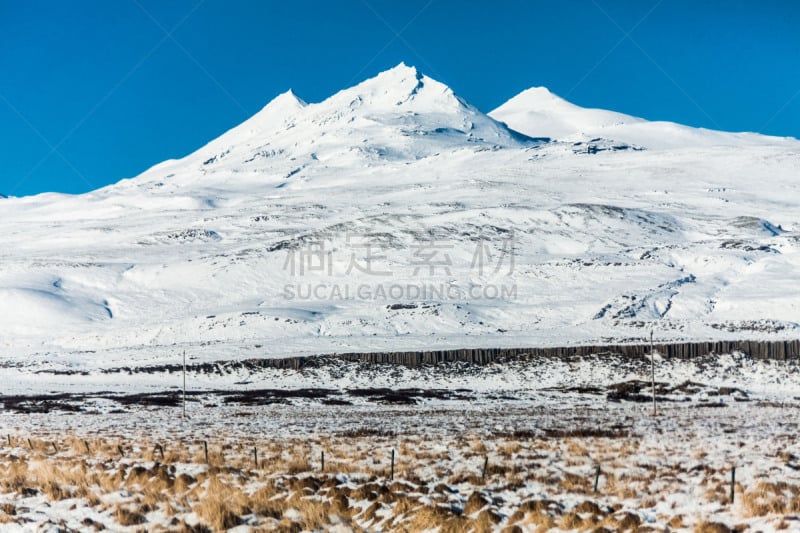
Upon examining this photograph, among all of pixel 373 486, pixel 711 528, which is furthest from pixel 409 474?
pixel 711 528

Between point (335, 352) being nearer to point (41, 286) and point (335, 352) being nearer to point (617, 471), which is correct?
point (617, 471)

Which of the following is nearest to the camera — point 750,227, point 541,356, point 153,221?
point 541,356

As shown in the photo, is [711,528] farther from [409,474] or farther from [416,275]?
[416,275]

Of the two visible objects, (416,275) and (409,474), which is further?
(416,275)

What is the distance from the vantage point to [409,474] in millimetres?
16453

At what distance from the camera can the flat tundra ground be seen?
12500 millimetres

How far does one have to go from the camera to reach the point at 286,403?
46.8 m

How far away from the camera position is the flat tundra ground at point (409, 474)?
12.5 metres

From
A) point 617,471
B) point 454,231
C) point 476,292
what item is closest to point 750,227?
point 454,231

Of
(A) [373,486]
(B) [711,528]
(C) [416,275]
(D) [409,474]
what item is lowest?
(D) [409,474]

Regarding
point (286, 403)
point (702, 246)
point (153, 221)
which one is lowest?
point (286, 403)

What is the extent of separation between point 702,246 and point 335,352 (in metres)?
66.7

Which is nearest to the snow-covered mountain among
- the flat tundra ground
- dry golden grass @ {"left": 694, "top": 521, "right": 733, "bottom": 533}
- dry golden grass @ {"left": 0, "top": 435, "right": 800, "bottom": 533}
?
the flat tundra ground

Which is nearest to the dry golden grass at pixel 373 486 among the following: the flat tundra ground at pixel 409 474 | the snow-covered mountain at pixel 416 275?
the flat tundra ground at pixel 409 474
